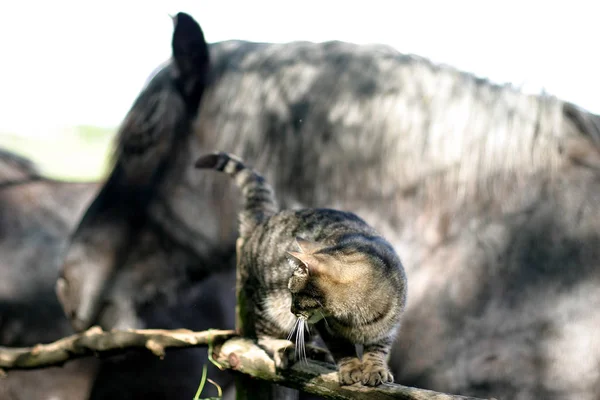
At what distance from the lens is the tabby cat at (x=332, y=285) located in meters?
1.24

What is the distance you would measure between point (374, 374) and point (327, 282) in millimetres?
189

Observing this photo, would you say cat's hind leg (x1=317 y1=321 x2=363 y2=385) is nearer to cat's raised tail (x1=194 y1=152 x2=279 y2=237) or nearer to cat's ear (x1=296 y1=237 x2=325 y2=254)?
cat's ear (x1=296 y1=237 x2=325 y2=254)

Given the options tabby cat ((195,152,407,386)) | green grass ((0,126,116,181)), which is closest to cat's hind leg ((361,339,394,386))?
tabby cat ((195,152,407,386))

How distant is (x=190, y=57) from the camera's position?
246 cm

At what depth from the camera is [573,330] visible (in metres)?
1.77

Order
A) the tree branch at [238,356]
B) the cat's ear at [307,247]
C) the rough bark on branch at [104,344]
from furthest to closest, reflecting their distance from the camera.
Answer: the rough bark on branch at [104,344], the cat's ear at [307,247], the tree branch at [238,356]

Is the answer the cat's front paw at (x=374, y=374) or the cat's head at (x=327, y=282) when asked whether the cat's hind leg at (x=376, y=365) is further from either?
the cat's head at (x=327, y=282)

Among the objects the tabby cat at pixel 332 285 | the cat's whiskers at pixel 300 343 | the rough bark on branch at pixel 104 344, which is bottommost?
the rough bark on branch at pixel 104 344

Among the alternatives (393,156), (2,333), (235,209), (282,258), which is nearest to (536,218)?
(393,156)

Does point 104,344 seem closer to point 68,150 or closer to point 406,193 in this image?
point 406,193

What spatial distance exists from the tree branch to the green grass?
83.6 inches

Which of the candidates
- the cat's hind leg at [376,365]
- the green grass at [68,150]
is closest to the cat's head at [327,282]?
the cat's hind leg at [376,365]

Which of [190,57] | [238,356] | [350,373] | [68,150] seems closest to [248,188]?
[238,356]

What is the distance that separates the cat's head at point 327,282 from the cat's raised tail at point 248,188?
18.4 inches
